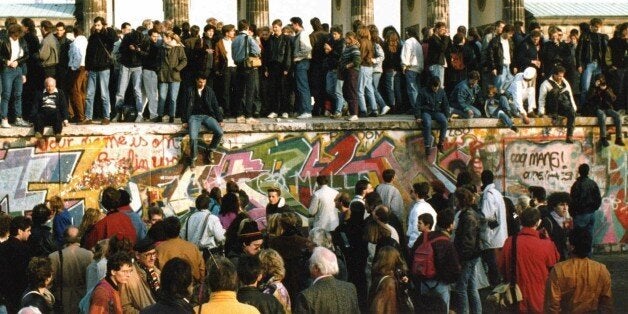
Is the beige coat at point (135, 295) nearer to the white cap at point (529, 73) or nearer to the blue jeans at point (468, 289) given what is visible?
the blue jeans at point (468, 289)

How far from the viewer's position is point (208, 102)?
2469cm

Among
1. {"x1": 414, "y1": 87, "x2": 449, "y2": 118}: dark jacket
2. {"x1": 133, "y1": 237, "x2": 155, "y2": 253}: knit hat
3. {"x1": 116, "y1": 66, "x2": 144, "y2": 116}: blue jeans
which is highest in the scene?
{"x1": 116, "y1": 66, "x2": 144, "y2": 116}: blue jeans

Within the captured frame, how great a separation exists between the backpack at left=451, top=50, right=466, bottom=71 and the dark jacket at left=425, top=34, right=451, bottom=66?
0.24 metres

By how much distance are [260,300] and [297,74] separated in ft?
46.7

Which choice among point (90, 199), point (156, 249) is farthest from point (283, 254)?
point (90, 199)

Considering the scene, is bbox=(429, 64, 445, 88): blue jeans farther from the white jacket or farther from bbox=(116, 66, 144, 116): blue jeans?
bbox=(116, 66, 144, 116): blue jeans

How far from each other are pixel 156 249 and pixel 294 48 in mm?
11387

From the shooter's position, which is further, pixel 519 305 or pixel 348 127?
pixel 348 127

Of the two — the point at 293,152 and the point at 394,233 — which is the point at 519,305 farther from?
the point at 293,152

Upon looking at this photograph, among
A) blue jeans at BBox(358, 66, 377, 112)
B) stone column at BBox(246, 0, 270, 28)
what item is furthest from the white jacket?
stone column at BBox(246, 0, 270, 28)

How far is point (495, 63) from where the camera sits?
2794 cm

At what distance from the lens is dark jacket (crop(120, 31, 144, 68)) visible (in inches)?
986

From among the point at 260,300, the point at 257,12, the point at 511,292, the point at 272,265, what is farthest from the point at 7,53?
the point at 257,12

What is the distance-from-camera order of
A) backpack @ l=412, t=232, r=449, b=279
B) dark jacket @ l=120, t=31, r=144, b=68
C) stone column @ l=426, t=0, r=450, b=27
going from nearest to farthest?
backpack @ l=412, t=232, r=449, b=279 → dark jacket @ l=120, t=31, r=144, b=68 → stone column @ l=426, t=0, r=450, b=27
